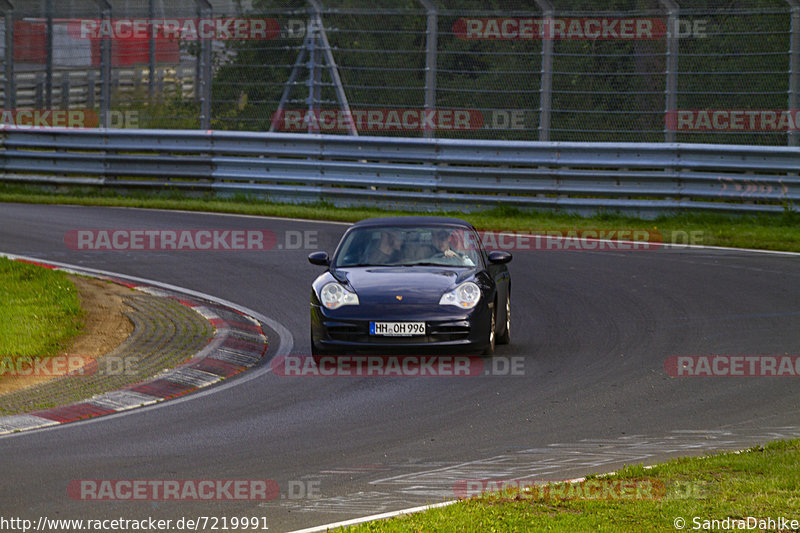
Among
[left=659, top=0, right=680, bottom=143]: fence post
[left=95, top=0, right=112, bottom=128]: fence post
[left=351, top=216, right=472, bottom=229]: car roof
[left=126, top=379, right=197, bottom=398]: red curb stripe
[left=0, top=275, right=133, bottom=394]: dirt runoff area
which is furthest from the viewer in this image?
[left=95, top=0, right=112, bottom=128]: fence post

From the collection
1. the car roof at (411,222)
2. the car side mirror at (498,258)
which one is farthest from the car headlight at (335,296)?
the car side mirror at (498,258)

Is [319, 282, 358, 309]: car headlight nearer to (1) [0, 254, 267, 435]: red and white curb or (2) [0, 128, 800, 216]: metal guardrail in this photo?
(1) [0, 254, 267, 435]: red and white curb

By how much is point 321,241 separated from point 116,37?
7.66 meters

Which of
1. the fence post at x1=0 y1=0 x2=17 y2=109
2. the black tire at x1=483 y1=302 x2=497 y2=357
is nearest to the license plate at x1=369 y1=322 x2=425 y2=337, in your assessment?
the black tire at x1=483 y1=302 x2=497 y2=357

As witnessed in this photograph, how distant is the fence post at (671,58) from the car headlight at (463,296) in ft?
30.6

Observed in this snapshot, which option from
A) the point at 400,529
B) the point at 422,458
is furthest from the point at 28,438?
the point at 400,529

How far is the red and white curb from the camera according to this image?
8.41 meters

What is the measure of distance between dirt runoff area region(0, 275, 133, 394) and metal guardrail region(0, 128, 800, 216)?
775 centimetres

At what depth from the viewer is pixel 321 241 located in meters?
16.8

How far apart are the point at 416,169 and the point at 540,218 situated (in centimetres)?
233

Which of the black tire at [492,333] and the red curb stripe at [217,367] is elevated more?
the black tire at [492,333]

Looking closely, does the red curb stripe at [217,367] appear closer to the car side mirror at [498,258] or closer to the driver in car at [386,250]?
the driver in car at [386,250]

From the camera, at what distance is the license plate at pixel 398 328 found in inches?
390

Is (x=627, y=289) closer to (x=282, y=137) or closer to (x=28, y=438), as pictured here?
(x=28, y=438)
